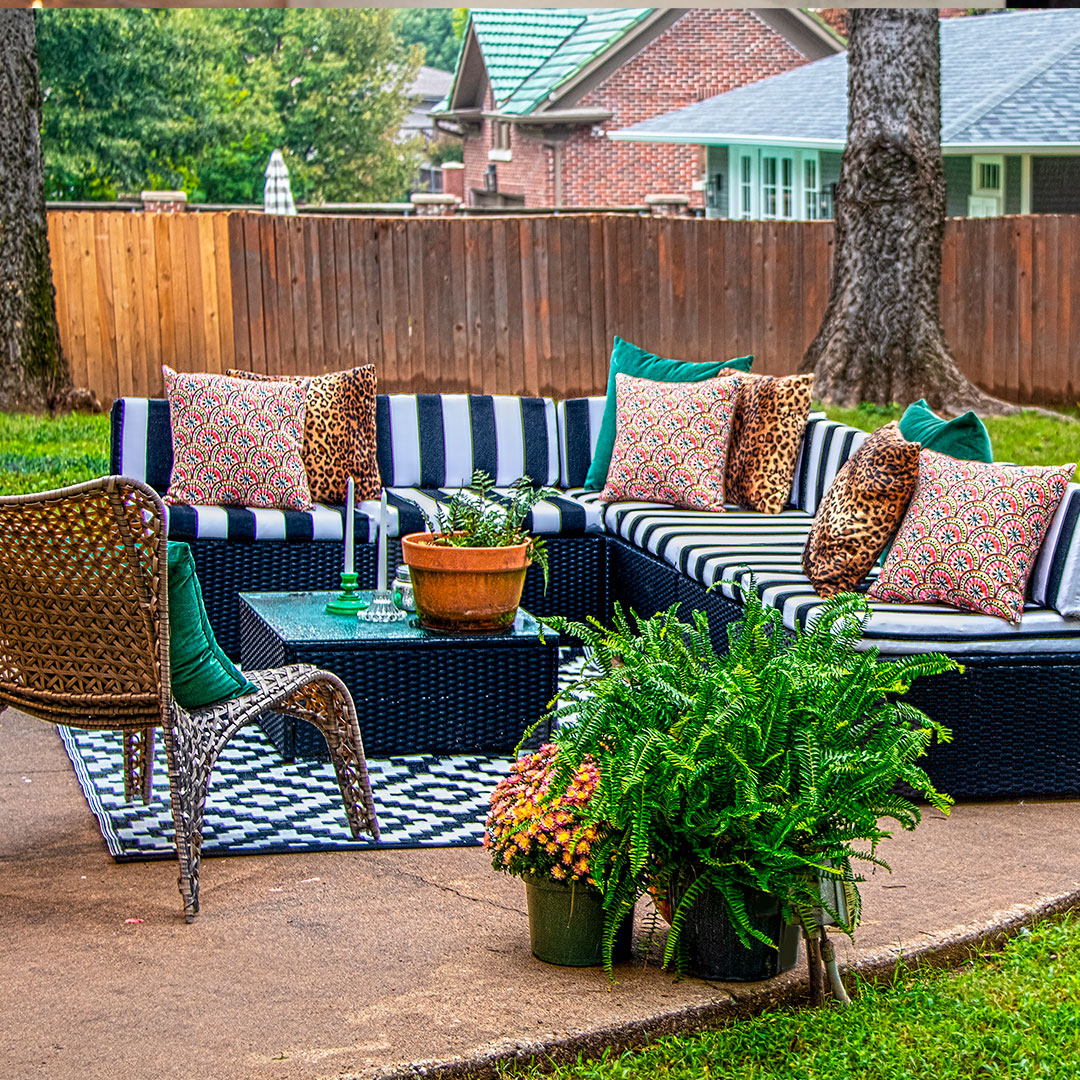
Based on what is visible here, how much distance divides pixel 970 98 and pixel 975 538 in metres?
16.0

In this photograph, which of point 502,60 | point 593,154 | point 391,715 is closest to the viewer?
point 391,715

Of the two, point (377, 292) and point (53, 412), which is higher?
point (377, 292)

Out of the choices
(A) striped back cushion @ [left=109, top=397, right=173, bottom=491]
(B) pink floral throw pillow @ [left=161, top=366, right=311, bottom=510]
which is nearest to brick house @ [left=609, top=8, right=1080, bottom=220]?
(B) pink floral throw pillow @ [left=161, top=366, right=311, bottom=510]

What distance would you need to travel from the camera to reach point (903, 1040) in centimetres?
311

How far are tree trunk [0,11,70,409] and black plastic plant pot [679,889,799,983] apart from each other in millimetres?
9736

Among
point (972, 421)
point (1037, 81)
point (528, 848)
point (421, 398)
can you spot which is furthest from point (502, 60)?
point (528, 848)

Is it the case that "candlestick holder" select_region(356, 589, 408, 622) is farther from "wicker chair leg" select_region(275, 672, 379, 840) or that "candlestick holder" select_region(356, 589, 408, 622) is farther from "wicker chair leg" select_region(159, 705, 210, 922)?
"wicker chair leg" select_region(159, 705, 210, 922)

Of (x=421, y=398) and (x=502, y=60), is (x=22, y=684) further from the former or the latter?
(x=502, y=60)

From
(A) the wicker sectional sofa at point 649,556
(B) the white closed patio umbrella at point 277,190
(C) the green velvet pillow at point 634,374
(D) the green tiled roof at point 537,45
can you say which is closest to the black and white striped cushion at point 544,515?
(A) the wicker sectional sofa at point 649,556

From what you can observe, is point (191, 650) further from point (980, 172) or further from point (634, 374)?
point (980, 172)

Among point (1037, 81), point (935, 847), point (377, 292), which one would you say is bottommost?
point (935, 847)

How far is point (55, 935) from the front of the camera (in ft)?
11.6

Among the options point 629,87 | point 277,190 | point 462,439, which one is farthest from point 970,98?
point 462,439

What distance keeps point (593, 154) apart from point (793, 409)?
75.9 ft
